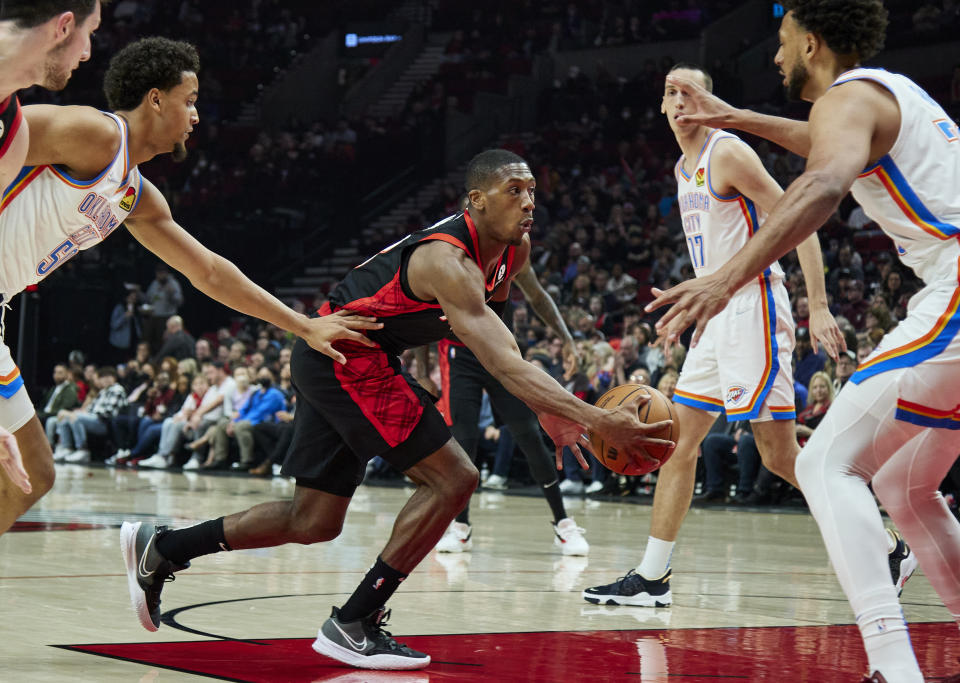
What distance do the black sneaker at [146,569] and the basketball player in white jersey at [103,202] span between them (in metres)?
0.50

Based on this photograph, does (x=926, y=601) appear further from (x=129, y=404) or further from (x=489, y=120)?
(x=489, y=120)

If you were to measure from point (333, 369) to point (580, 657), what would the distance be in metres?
1.30

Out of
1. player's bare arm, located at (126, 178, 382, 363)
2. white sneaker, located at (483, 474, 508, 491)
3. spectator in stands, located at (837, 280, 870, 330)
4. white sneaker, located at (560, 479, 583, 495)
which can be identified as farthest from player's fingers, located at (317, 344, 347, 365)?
spectator in stands, located at (837, 280, 870, 330)

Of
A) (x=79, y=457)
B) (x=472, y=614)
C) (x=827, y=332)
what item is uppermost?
(x=827, y=332)

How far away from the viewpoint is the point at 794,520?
31.0 feet

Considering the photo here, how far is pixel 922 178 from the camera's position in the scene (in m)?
3.32

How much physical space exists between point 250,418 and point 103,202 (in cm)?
1042

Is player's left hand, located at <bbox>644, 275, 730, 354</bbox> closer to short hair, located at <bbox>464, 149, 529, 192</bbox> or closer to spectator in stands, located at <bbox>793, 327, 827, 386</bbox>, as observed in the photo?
short hair, located at <bbox>464, 149, 529, 192</bbox>

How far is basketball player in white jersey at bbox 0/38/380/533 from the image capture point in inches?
149

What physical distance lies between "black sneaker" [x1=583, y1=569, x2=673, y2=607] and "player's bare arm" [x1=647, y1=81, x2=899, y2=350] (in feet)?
7.62

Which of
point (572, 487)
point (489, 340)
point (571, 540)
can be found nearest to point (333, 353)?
point (489, 340)

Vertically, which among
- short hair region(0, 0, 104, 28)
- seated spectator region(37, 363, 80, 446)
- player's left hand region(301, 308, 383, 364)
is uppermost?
short hair region(0, 0, 104, 28)

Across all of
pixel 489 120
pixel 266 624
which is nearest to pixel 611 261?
pixel 489 120

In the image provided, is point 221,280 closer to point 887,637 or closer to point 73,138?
point 73,138
